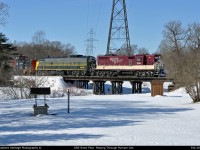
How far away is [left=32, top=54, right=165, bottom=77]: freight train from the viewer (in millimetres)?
59500

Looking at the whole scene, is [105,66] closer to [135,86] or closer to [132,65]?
[132,65]

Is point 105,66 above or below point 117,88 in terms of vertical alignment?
above

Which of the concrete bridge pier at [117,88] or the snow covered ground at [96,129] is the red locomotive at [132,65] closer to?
the concrete bridge pier at [117,88]

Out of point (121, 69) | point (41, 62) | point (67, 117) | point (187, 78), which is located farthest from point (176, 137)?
point (41, 62)

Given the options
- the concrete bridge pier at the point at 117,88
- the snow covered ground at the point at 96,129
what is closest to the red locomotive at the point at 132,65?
the concrete bridge pier at the point at 117,88

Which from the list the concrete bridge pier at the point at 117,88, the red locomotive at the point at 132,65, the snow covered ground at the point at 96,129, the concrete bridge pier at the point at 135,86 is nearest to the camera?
the snow covered ground at the point at 96,129

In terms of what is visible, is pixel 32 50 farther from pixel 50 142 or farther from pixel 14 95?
pixel 50 142

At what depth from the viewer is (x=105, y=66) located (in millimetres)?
64188

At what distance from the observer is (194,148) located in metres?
8.06

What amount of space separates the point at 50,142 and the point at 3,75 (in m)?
29.6

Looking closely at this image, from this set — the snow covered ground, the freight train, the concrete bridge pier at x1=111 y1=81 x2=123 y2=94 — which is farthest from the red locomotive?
the snow covered ground

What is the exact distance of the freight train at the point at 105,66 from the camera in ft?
195

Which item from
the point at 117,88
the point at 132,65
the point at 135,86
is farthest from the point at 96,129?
the point at 117,88

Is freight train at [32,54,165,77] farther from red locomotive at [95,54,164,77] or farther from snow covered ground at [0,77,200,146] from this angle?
snow covered ground at [0,77,200,146]
